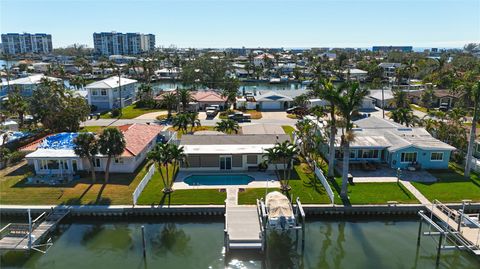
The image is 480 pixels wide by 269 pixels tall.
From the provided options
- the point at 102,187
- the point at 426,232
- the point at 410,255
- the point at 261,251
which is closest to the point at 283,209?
the point at 261,251

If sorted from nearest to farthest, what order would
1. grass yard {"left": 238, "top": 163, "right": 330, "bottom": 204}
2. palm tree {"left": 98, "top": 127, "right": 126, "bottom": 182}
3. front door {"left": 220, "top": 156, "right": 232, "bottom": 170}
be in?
grass yard {"left": 238, "top": 163, "right": 330, "bottom": 204}
palm tree {"left": 98, "top": 127, "right": 126, "bottom": 182}
front door {"left": 220, "top": 156, "right": 232, "bottom": 170}

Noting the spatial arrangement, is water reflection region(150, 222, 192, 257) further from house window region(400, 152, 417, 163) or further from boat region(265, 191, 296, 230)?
house window region(400, 152, 417, 163)

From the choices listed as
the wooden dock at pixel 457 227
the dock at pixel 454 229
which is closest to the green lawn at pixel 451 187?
the wooden dock at pixel 457 227

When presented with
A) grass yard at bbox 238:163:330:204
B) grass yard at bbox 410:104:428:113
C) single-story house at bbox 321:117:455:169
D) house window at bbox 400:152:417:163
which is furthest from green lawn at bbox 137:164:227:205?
grass yard at bbox 410:104:428:113

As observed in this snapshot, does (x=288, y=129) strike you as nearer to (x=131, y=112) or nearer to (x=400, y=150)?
(x=400, y=150)

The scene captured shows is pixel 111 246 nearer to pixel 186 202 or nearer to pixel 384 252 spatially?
pixel 186 202
